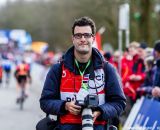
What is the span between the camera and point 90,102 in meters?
5.42

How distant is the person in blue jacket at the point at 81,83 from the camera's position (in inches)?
225

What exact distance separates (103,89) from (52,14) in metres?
74.7

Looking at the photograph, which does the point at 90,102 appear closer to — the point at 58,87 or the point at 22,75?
the point at 58,87

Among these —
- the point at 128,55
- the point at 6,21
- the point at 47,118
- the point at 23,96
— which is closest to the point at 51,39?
the point at 6,21

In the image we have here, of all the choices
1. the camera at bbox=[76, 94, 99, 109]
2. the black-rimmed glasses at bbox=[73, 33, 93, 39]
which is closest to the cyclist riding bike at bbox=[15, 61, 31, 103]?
the black-rimmed glasses at bbox=[73, 33, 93, 39]

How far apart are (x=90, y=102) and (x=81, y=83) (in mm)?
391

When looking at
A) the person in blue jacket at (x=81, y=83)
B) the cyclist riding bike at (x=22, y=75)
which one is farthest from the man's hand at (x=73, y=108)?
the cyclist riding bike at (x=22, y=75)

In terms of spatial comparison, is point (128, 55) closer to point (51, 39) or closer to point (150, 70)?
point (150, 70)

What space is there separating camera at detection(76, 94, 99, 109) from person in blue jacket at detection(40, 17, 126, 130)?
16 centimetres

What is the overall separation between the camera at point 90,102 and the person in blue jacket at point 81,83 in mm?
157

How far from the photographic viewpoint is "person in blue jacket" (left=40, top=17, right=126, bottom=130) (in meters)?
5.71

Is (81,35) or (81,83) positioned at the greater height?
(81,35)

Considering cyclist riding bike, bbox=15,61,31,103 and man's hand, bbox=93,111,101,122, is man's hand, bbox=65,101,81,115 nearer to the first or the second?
man's hand, bbox=93,111,101,122

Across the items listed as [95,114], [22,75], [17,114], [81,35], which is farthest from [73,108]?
[22,75]
